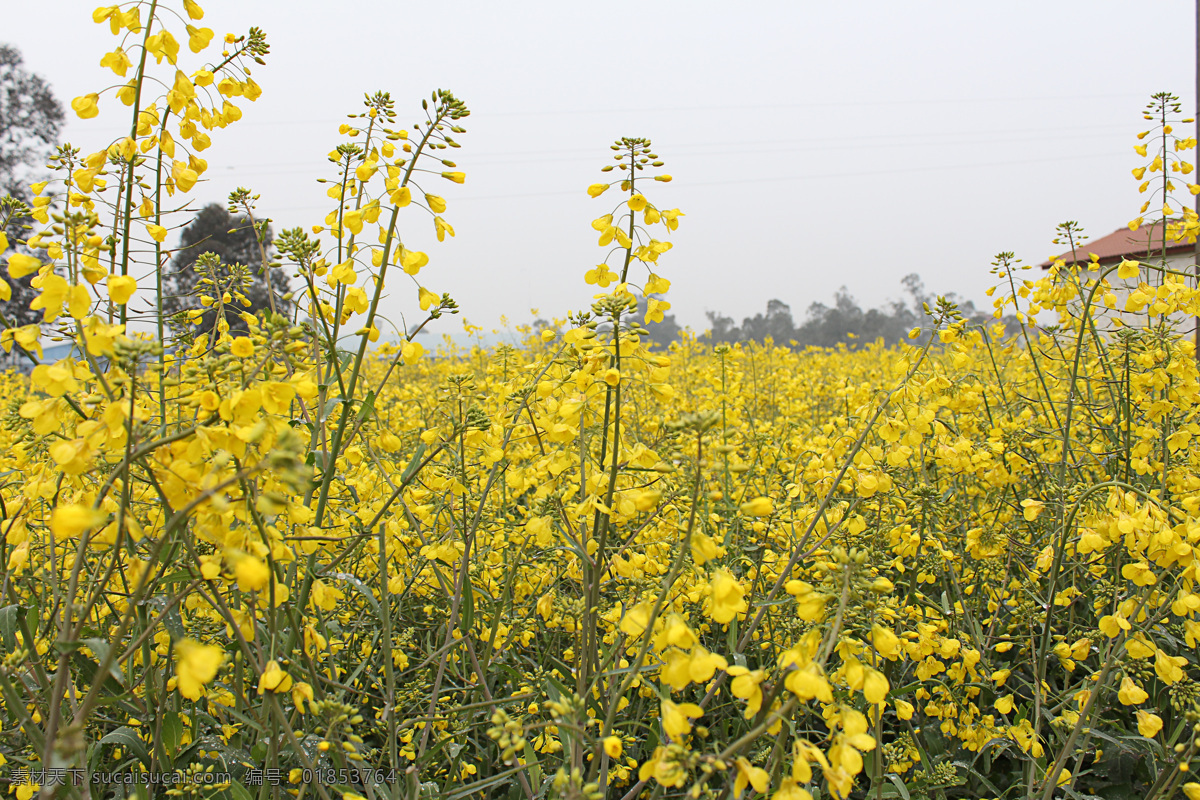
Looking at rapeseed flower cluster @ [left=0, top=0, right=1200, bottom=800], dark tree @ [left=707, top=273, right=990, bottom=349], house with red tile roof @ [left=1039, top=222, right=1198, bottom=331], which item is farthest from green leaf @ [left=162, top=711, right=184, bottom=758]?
dark tree @ [left=707, top=273, right=990, bottom=349]

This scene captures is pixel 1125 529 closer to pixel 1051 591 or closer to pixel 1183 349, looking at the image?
pixel 1051 591

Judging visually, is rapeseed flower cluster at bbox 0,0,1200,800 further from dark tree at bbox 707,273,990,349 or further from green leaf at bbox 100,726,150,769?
dark tree at bbox 707,273,990,349

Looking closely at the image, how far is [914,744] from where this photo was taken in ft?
6.70

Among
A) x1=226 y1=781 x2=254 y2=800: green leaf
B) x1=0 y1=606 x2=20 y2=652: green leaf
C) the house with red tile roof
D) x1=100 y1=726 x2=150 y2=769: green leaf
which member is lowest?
x1=226 y1=781 x2=254 y2=800: green leaf

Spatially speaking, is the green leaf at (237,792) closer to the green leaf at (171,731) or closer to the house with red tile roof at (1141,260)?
the green leaf at (171,731)

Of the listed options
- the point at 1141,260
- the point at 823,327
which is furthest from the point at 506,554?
the point at 823,327

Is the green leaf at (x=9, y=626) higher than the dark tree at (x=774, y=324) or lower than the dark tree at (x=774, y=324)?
lower

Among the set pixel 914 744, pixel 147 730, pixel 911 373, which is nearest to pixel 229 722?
pixel 147 730

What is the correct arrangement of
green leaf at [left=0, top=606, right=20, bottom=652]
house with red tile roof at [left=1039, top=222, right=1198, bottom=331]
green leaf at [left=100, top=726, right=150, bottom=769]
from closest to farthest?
1. green leaf at [left=0, top=606, right=20, bottom=652]
2. green leaf at [left=100, top=726, right=150, bottom=769]
3. house with red tile roof at [left=1039, top=222, right=1198, bottom=331]

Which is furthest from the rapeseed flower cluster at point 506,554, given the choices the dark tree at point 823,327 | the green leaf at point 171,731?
the dark tree at point 823,327

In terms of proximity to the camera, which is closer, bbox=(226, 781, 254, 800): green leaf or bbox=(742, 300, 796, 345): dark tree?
bbox=(226, 781, 254, 800): green leaf

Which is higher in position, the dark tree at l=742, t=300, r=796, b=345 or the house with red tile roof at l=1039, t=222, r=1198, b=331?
the dark tree at l=742, t=300, r=796, b=345

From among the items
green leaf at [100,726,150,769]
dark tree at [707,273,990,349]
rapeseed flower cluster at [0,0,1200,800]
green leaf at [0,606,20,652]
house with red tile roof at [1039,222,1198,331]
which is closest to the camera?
rapeseed flower cluster at [0,0,1200,800]

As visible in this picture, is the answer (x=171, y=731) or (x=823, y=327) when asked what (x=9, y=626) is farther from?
(x=823, y=327)
